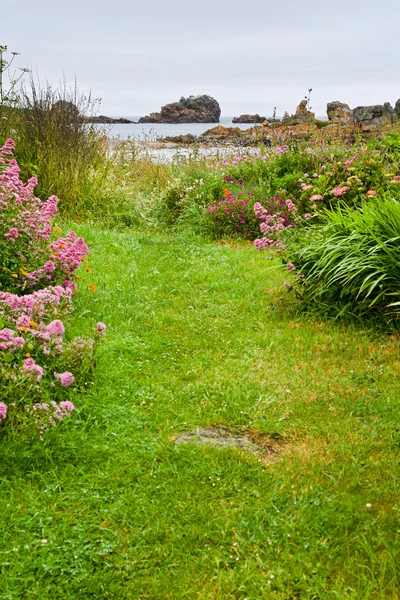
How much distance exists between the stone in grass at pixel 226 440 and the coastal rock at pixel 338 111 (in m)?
32.6

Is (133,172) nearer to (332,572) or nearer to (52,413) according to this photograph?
(52,413)

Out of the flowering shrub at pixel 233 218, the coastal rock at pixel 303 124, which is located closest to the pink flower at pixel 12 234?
the flowering shrub at pixel 233 218

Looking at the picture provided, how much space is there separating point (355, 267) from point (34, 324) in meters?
2.55

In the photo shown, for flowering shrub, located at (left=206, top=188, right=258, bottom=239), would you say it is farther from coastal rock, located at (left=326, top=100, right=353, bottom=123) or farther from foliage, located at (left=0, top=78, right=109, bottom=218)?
coastal rock, located at (left=326, top=100, right=353, bottom=123)

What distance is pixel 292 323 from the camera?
15.6ft

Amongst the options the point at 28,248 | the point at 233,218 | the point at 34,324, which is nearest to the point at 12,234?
the point at 28,248

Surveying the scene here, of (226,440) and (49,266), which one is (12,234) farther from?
(226,440)

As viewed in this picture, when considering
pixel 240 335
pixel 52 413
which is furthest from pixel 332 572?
pixel 240 335

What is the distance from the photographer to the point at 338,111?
3475 centimetres

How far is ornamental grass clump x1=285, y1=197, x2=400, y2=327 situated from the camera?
4.46 meters

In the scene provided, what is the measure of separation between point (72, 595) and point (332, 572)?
40.4 inches

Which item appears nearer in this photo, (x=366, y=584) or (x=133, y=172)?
(x=366, y=584)

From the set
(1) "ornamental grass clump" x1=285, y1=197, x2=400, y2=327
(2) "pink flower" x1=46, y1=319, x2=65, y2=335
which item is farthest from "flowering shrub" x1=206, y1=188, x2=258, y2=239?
(2) "pink flower" x1=46, y1=319, x2=65, y2=335

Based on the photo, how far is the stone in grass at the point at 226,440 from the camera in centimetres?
A: 304
